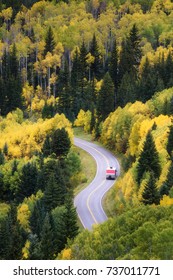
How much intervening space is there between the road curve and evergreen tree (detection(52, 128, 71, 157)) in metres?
6.18

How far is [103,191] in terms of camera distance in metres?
81.8

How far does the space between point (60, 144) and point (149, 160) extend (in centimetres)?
2277

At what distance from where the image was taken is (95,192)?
8162 cm

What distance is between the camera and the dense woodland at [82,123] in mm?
52781

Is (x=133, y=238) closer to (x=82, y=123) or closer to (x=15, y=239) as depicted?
(x=15, y=239)

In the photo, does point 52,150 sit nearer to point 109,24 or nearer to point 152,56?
point 152,56

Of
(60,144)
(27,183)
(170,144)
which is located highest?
(170,144)

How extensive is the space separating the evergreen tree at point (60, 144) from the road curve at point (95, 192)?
6.18 m

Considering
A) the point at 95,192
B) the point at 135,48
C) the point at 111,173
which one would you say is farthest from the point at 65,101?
the point at 95,192

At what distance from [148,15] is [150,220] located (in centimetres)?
13908

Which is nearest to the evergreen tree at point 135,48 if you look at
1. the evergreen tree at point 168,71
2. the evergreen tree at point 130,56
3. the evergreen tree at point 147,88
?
the evergreen tree at point 130,56

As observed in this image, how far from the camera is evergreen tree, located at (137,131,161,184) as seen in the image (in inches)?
2753
